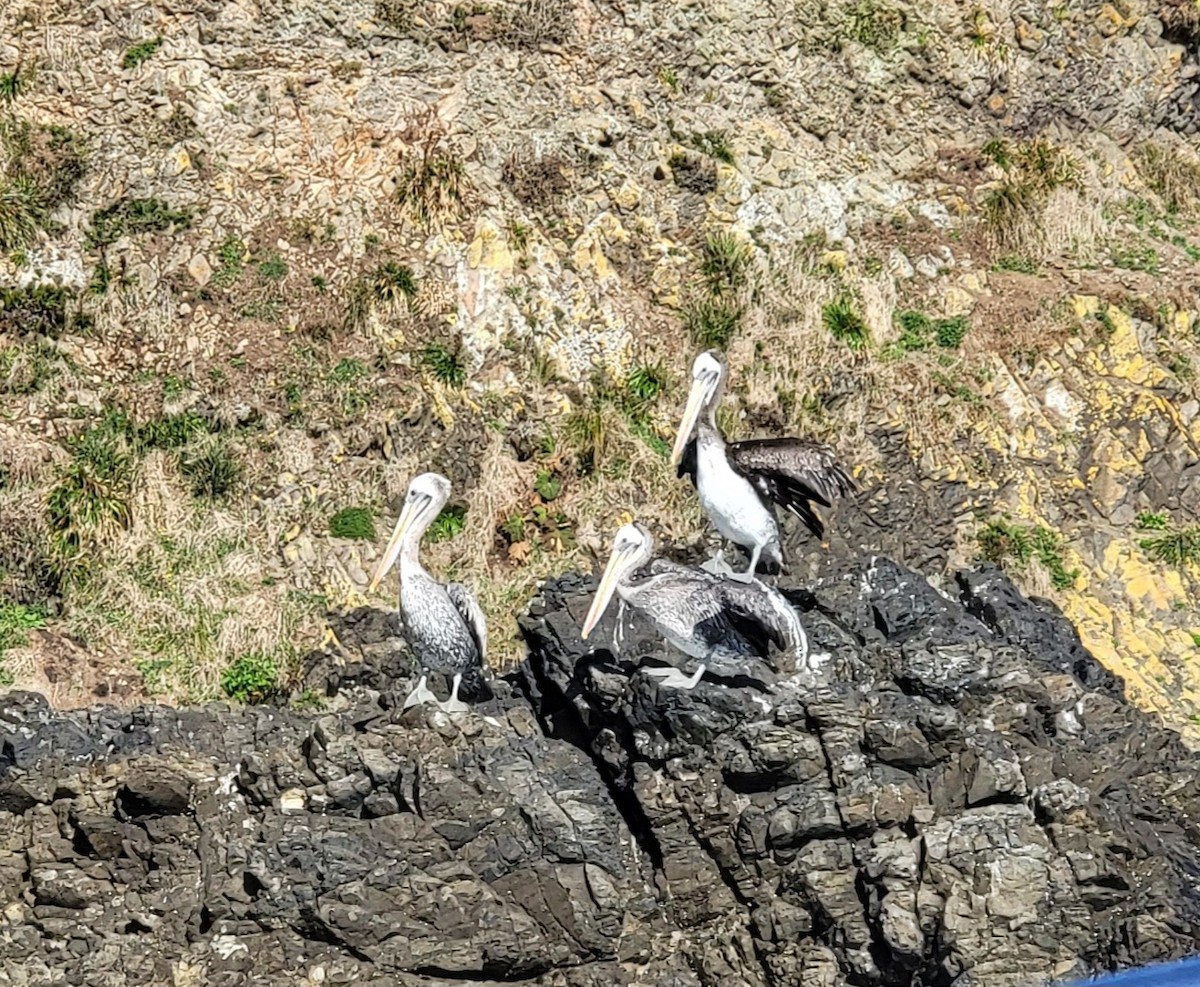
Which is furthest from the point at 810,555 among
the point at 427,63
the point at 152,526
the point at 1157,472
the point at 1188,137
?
the point at 1188,137

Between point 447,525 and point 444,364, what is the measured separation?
2392 mm

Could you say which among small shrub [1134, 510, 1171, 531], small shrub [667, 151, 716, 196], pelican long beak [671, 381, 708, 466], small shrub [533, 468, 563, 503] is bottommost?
small shrub [533, 468, 563, 503]

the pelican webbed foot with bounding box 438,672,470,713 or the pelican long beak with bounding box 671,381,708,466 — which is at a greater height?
the pelican long beak with bounding box 671,381,708,466

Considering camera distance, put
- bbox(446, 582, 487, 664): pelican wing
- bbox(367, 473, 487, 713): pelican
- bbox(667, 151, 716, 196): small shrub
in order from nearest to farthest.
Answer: bbox(367, 473, 487, 713): pelican < bbox(446, 582, 487, 664): pelican wing < bbox(667, 151, 716, 196): small shrub

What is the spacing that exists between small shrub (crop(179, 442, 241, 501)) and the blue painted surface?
11941 millimetres

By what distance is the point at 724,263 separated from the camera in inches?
957

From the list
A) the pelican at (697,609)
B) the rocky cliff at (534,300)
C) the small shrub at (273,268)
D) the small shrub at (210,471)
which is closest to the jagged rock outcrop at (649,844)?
the pelican at (697,609)

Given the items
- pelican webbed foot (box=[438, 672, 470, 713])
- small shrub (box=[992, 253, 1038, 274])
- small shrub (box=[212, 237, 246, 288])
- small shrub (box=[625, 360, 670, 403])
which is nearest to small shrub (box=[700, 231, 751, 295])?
small shrub (box=[625, 360, 670, 403])

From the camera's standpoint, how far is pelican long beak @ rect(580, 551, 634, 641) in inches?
591

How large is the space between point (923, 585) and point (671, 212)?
31.3ft

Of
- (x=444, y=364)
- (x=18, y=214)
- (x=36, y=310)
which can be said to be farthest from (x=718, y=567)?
(x=18, y=214)

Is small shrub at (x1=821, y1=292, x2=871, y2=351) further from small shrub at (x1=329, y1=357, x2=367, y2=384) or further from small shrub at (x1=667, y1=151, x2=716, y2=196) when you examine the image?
small shrub at (x1=329, y1=357, x2=367, y2=384)

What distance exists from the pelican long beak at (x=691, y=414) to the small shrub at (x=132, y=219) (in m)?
9.29

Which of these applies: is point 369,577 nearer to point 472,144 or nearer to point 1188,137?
point 472,144
